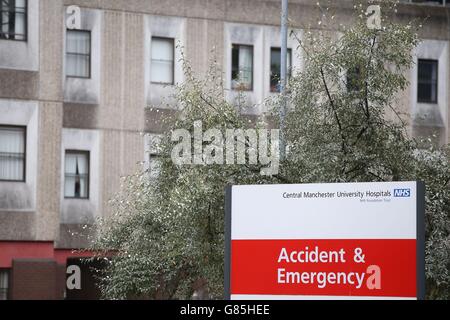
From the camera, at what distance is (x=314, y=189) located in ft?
53.5

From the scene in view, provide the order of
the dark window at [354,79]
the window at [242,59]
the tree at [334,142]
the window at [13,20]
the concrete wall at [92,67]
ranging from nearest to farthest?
the tree at [334,142], the dark window at [354,79], the window at [13,20], the concrete wall at [92,67], the window at [242,59]

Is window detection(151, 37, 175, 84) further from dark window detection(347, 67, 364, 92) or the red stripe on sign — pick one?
the red stripe on sign

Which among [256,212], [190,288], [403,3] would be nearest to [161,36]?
[403,3]

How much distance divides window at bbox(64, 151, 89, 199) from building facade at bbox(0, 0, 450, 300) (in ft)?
0.11

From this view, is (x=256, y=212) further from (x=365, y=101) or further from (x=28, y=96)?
(x=28, y=96)

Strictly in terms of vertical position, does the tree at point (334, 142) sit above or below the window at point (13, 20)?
below

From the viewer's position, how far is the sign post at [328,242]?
51.7ft

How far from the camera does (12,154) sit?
132 feet

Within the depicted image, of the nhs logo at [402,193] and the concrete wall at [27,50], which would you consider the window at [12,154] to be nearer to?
the concrete wall at [27,50]

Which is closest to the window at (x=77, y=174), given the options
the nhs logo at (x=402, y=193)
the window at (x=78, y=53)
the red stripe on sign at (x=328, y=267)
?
the window at (x=78, y=53)

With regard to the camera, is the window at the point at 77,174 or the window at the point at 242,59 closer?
the window at the point at 77,174

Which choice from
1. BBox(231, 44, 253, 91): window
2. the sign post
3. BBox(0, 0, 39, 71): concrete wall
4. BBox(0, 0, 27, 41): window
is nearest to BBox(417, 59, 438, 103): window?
BBox(231, 44, 253, 91): window

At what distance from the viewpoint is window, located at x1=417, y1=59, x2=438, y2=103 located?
1822 inches

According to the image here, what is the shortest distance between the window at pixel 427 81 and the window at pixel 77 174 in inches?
512
